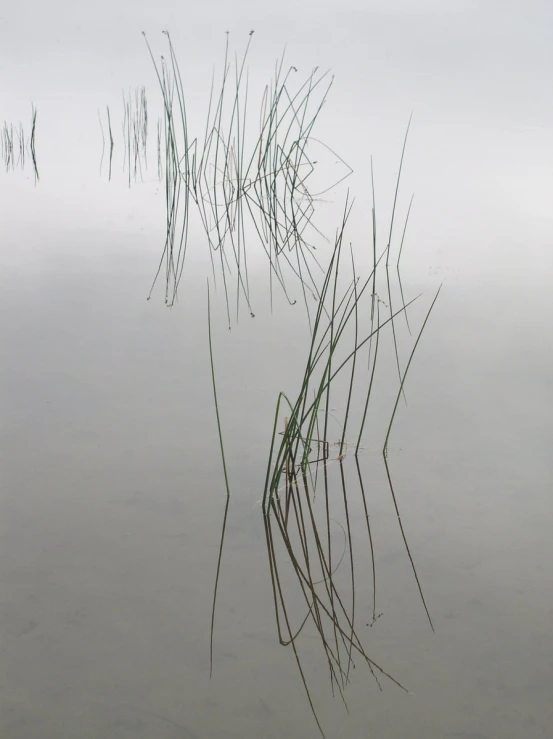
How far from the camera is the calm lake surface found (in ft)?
2.91

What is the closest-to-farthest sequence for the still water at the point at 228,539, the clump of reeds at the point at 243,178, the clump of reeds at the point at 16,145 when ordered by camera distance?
the still water at the point at 228,539, the clump of reeds at the point at 243,178, the clump of reeds at the point at 16,145

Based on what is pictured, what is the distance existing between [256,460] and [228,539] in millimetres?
231

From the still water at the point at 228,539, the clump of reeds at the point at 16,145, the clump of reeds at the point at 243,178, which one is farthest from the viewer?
the clump of reeds at the point at 16,145

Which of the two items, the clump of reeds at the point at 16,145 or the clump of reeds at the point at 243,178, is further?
the clump of reeds at the point at 16,145

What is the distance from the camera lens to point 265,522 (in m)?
1.21

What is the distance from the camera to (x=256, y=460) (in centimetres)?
137

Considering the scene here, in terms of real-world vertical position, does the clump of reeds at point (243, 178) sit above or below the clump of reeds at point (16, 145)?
above

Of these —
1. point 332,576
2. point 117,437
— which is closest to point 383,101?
point 117,437

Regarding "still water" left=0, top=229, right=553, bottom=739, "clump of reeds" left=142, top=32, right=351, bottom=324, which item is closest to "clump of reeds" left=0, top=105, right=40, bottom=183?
"clump of reeds" left=142, top=32, right=351, bottom=324

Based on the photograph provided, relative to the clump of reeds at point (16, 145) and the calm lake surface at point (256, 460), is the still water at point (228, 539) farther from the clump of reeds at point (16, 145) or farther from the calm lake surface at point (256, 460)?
the clump of reeds at point (16, 145)

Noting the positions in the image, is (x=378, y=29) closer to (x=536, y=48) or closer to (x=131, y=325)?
(x=536, y=48)

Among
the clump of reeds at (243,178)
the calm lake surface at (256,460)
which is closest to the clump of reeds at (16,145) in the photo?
the calm lake surface at (256,460)

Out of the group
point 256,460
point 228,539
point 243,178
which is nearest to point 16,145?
point 243,178

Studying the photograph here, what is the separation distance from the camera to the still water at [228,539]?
2.85ft
